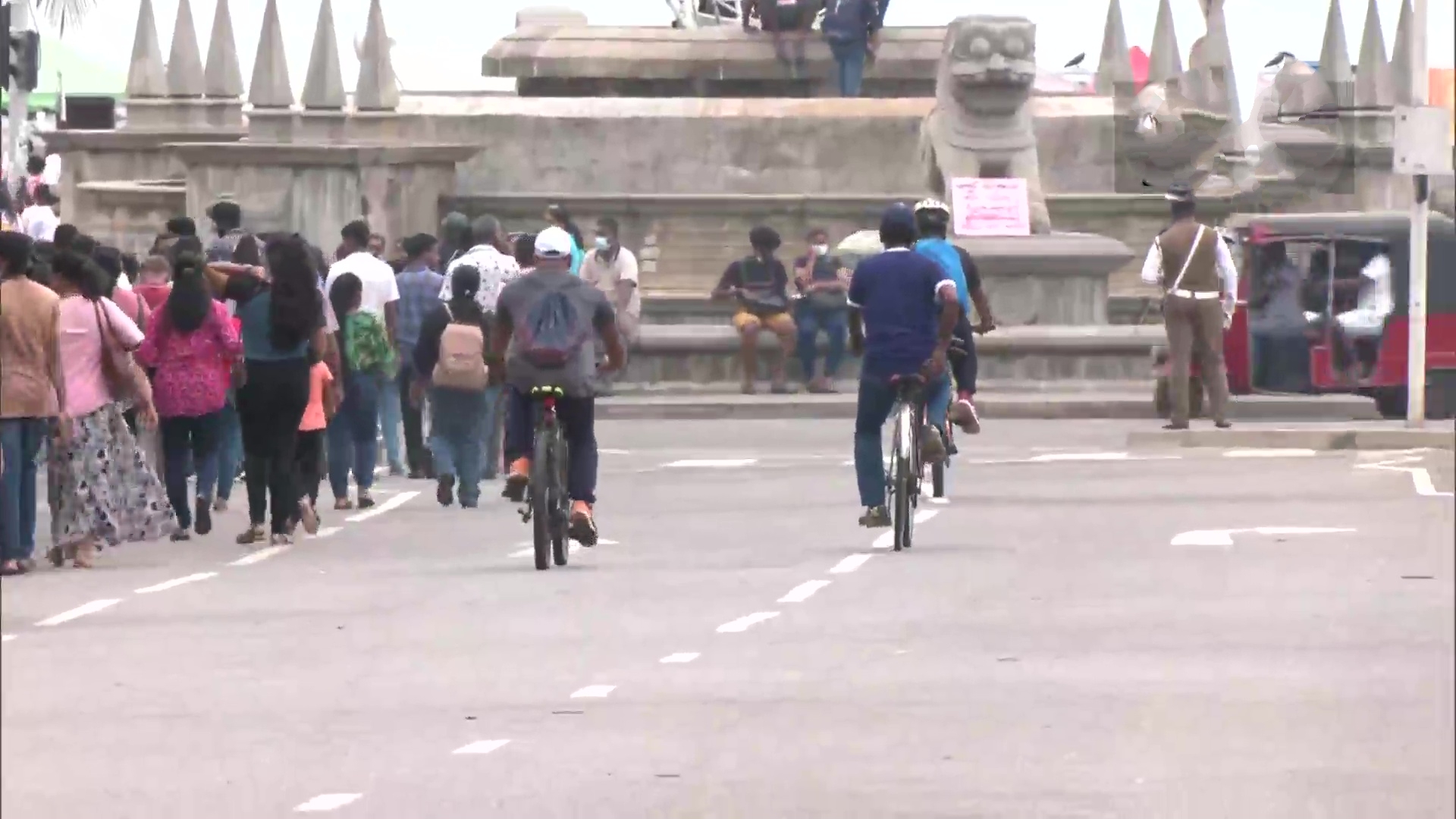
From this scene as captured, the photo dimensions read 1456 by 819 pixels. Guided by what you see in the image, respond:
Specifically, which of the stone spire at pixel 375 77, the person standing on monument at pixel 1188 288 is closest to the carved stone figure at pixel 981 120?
the person standing on monument at pixel 1188 288

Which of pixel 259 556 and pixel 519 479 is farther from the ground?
pixel 519 479

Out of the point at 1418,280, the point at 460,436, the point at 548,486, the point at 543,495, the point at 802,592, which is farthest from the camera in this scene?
the point at 1418,280

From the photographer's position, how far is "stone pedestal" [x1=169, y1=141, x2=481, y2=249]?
3709 centimetres

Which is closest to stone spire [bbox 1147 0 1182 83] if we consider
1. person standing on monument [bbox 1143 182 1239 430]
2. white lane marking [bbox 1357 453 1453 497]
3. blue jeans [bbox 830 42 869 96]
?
blue jeans [bbox 830 42 869 96]

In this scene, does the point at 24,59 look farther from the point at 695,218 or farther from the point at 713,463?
the point at 695,218

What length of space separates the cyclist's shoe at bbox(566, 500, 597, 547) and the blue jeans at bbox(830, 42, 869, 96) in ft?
81.0

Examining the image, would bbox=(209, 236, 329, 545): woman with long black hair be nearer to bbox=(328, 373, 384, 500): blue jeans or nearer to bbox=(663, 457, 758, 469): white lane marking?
bbox=(328, 373, 384, 500): blue jeans

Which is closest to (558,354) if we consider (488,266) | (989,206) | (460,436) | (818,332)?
(460,436)

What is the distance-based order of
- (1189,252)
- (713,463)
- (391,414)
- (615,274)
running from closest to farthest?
(391,414) < (713,463) < (1189,252) < (615,274)

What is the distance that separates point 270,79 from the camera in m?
44.3

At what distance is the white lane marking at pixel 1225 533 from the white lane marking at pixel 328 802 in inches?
350

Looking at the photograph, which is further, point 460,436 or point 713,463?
point 713,463

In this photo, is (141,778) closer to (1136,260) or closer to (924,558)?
(924,558)

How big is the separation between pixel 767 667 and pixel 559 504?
15.0ft
